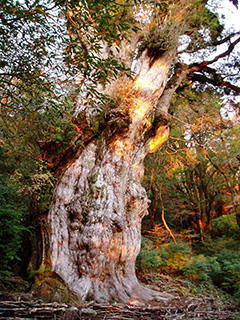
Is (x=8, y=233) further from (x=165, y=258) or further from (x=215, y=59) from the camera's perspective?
(x=215, y=59)

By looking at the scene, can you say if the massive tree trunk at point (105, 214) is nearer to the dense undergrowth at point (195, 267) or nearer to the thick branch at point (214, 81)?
the dense undergrowth at point (195, 267)

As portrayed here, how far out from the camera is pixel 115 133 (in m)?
5.23

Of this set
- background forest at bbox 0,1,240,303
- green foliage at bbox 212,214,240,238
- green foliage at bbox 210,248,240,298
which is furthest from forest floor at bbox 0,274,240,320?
green foliage at bbox 212,214,240,238

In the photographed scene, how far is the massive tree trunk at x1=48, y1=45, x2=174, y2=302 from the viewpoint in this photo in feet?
12.5

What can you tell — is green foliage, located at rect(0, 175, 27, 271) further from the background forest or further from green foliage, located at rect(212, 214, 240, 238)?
green foliage, located at rect(212, 214, 240, 238)

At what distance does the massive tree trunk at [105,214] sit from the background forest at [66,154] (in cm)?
36

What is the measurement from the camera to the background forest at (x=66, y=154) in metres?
2.82

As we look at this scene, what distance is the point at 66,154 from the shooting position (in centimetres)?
480

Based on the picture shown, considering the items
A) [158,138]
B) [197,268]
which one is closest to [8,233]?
[158,138]

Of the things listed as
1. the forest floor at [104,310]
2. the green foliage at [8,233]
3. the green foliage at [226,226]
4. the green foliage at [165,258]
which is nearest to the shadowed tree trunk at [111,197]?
the forest floor at [104,310]

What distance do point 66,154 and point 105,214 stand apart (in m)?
1.54

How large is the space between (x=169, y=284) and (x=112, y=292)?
117 inches

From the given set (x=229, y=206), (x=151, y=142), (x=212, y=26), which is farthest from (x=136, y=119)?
(x=229, y=206)

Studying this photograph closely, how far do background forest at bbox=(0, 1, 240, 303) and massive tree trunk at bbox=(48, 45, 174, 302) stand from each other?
355 mm
